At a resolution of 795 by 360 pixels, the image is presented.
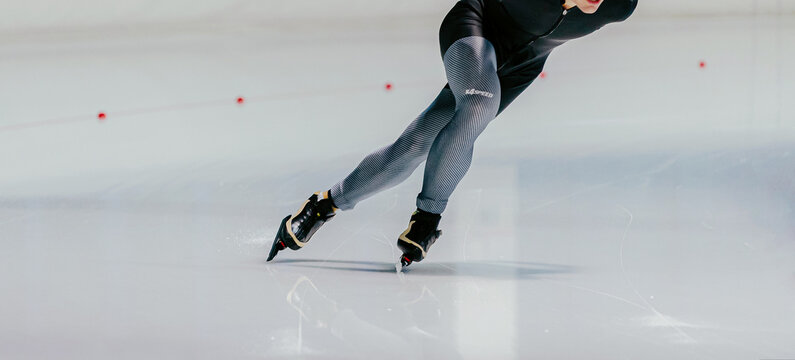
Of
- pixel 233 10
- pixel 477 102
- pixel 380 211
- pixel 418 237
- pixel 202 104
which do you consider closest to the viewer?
pixel 477 102

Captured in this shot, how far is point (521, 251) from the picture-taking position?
7.72 ft

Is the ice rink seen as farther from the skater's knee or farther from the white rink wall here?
the white rink wall

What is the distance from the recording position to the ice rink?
164 centimetres

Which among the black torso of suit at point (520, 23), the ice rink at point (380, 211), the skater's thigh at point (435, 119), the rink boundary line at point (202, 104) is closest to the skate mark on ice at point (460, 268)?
the ice rink at point (380, 211)

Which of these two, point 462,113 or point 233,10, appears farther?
point 233,10

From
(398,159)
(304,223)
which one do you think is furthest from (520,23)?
(304,223)

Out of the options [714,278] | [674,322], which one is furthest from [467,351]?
[714,278]

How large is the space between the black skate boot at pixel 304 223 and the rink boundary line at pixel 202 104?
2.00m

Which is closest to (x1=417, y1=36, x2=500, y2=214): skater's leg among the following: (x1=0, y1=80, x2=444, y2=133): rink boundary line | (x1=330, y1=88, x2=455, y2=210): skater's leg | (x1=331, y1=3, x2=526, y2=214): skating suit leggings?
(x1=331, y1=3, x2=526, y2=214): skating suit leggings

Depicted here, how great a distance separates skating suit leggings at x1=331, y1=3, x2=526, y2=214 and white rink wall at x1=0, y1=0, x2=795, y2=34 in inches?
169

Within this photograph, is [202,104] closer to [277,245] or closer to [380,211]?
[380,211]

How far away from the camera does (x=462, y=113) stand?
84.9 inches

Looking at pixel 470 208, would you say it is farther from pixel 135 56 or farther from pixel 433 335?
pixel 135 56

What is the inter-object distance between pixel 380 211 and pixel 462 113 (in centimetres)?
69
